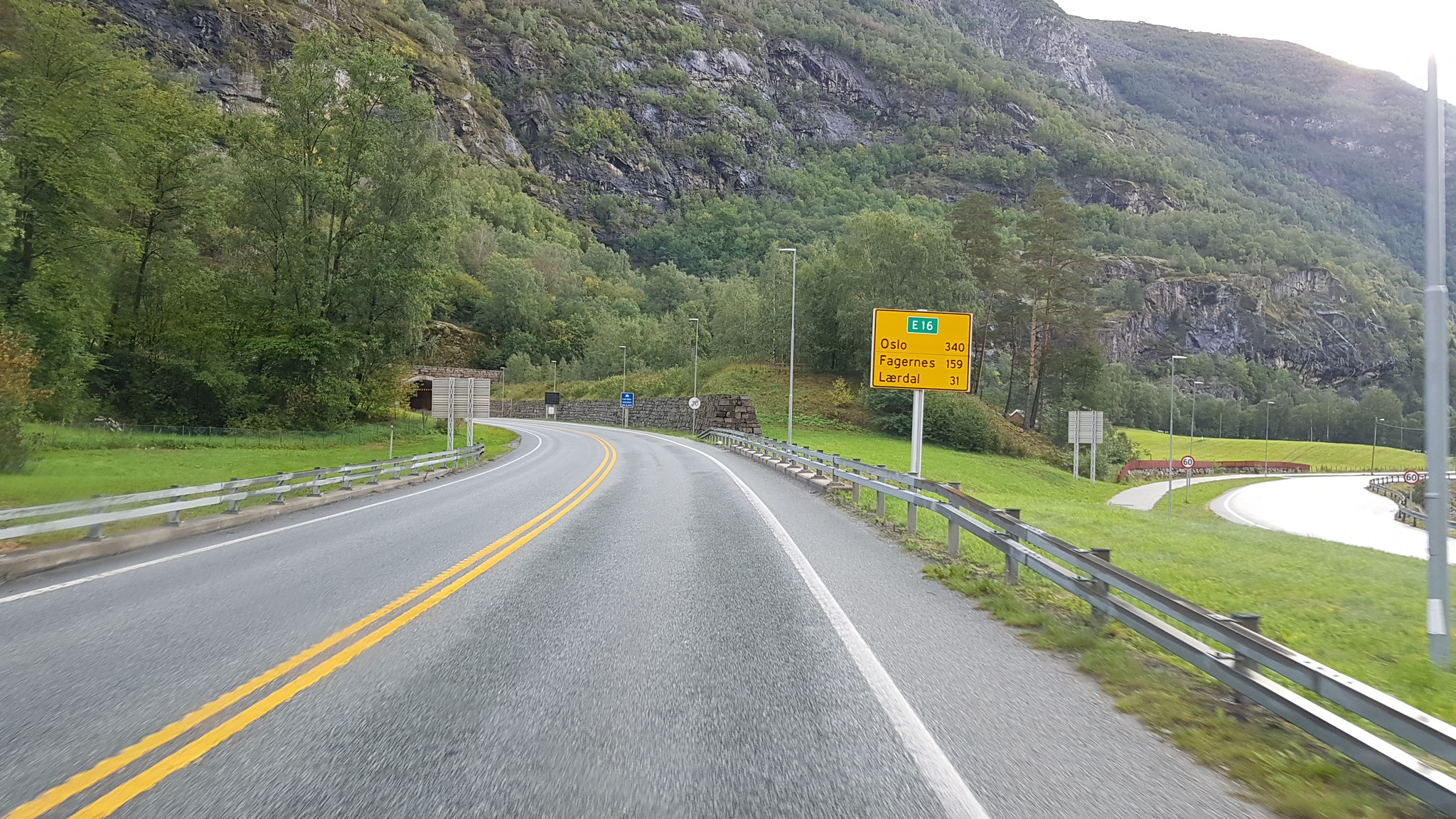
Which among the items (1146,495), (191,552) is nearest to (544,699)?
(191,552)

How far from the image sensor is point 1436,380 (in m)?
5.77

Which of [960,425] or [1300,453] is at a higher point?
[960,425]

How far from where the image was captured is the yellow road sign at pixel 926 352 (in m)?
17.1

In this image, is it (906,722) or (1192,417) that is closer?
(906,722)

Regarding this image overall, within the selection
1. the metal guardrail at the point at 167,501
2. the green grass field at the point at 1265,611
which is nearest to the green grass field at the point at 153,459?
the metal guardrail at the point at 167,501

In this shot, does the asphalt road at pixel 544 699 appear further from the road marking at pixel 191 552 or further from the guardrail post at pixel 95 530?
the guardrail post at pixel 95 530

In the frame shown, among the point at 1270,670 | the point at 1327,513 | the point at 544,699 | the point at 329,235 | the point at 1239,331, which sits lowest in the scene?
the point at 1327,513

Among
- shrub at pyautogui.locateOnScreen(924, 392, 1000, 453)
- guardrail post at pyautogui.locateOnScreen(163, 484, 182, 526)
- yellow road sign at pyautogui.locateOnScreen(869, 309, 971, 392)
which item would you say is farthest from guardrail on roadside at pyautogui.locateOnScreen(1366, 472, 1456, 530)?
guardrail post at pyautogui.locateOnScreen(163, 484, 182, 526)

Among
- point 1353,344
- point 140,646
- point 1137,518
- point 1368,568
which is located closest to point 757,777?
point 140,646

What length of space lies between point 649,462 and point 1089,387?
41675 millimetres

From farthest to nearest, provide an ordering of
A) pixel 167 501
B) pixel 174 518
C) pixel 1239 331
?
pixel 1239 331
pixel 167 501
pixel 174 518

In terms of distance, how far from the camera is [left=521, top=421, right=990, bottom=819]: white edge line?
10.9 ft

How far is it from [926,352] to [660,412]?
49.8m

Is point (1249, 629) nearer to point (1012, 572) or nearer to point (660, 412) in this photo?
point (1012, 572)
